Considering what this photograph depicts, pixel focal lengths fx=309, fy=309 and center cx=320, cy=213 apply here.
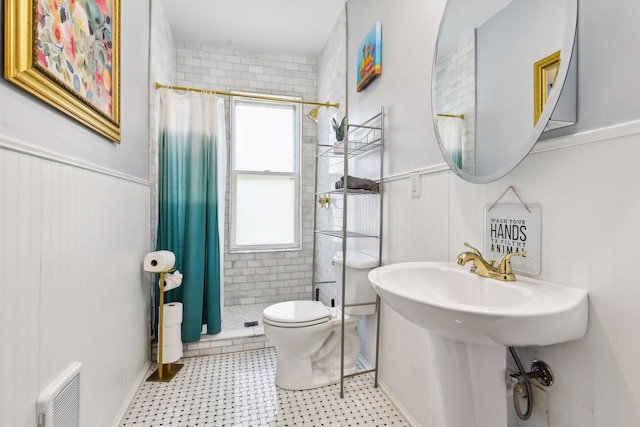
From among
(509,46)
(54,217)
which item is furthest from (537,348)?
(54,217)

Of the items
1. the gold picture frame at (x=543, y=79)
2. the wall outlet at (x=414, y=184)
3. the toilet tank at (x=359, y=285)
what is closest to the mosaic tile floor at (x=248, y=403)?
the toilet tank at (x=359, y=285)

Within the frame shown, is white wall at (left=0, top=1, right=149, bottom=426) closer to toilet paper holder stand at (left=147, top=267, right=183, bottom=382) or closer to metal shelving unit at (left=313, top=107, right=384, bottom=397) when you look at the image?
toilet paper holder stand at (left=147, top=267, right=183, bottom=382)

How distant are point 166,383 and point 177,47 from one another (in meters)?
2.88

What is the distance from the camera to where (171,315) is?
1999mm

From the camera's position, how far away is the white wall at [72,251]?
797 millimetres

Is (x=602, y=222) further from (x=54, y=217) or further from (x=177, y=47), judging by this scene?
(x=177, y=47)

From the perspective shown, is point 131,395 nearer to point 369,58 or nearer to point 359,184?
point 359,184

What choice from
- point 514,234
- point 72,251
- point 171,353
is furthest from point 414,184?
point 171,353

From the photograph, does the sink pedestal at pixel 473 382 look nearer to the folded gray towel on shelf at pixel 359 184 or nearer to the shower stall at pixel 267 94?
the folded gray towel on shelf at pixel 359 184

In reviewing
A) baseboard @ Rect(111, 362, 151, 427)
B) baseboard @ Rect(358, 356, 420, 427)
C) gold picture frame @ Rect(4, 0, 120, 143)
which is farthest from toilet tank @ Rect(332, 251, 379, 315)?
gold picture frame @ Rect(4, 0, 120, 143)

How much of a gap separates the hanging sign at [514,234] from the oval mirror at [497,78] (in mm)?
124

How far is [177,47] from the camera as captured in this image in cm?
297

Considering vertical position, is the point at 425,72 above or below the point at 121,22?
below

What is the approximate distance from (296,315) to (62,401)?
1093mm
